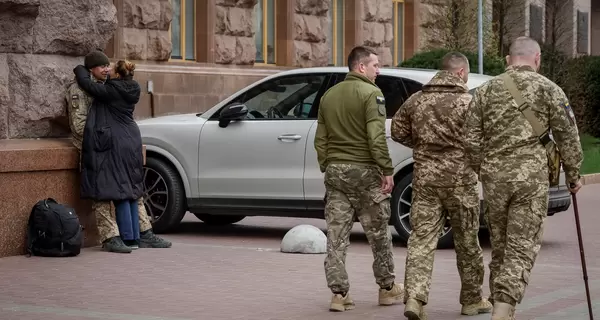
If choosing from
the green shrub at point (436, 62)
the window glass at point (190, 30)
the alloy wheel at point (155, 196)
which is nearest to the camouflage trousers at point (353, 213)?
the alloy wheel at point (155, 196)

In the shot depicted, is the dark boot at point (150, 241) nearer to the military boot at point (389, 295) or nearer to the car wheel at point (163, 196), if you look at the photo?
the car wheel at point (163, 196)

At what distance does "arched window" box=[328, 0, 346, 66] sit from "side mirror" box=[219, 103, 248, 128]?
570 inches

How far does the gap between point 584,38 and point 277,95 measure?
34.2 meters

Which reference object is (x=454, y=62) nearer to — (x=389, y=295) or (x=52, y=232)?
(x=389, y=295)

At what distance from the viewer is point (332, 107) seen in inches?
385

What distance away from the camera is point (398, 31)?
31.9 metres

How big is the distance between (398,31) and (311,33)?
484 cm

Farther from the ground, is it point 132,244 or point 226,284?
point 226,284

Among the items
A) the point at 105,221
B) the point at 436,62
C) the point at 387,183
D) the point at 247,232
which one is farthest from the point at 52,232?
the point at 436,62

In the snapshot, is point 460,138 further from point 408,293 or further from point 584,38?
point 584,38

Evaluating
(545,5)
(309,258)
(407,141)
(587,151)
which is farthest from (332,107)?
(545,5)

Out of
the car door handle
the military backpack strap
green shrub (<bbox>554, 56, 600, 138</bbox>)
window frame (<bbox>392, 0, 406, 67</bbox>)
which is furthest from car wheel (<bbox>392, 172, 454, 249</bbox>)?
green shrub (<bbox>554, 56, 600, 138</bbox>)

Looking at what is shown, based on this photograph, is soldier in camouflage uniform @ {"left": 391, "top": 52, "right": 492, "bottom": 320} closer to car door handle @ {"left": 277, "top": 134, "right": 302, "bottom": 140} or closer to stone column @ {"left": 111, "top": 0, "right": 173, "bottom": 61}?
car door handle @ {"left": 277, "top": 134, "right": 302, "bottom": 140}

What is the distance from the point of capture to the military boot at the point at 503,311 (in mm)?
8336
